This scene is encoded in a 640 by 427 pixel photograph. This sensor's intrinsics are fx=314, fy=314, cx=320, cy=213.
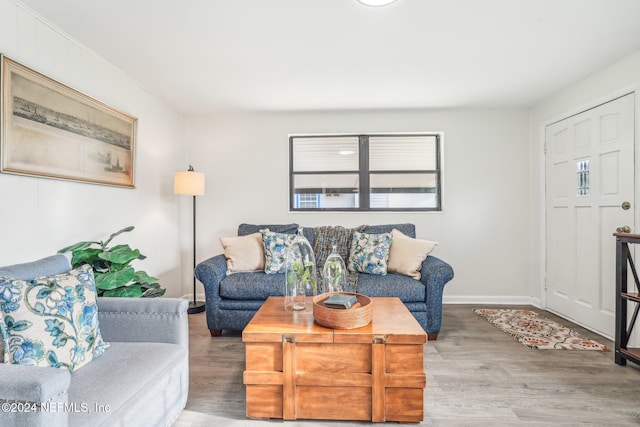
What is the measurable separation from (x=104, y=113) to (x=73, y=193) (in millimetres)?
715

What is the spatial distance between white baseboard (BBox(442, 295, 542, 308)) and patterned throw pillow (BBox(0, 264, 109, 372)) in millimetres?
3491

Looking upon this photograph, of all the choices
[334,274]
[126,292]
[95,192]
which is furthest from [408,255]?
[95,192]

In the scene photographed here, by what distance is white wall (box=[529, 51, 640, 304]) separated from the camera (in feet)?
8.24

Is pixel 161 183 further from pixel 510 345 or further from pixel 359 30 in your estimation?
pixel 510 345

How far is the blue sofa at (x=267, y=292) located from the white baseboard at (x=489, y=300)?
1.24m

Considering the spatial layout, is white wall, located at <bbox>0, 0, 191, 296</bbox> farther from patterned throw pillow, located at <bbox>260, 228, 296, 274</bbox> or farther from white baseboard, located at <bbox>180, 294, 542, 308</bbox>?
white baseboard, located at <bbox>180, 294, 542, 308</bbox>

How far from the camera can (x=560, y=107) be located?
3225 mm

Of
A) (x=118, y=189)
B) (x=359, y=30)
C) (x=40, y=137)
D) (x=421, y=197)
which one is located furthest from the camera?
(x=421, y=197)

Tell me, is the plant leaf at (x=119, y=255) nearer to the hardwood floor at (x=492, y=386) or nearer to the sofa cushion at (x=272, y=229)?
the hardwood floor at (x=492, y=386)

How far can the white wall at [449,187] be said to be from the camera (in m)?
3.72

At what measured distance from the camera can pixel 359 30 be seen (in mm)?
2104

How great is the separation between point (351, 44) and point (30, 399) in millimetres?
2465

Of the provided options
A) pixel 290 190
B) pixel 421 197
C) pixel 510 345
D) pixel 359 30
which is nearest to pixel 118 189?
pixel 290 190

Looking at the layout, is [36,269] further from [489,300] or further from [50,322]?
[489,300]
